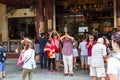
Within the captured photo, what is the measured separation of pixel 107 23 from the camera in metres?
20.1

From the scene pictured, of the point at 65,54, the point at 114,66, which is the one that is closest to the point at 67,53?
the point at 65,54

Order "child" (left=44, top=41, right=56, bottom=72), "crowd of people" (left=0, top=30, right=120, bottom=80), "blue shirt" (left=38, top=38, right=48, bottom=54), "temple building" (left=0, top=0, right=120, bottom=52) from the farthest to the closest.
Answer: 1. "temple building" (left=0, top=0, right=120, bottom=52)
2. "blue shirt" (left=38, top=38, right=48, bottom=54)
3. "child" (left=44, top=41, right=56, bottom=72)
4. "crowd of people" (left=0, top=30, right=120, bottom=80)

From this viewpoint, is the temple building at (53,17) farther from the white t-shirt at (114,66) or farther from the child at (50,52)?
the white t-shirt at (114,66)

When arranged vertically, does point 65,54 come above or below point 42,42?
below

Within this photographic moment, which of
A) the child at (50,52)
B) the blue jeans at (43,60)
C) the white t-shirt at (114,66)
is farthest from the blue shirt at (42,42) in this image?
the white t-shirt at (114,66)

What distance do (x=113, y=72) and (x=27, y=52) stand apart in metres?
6.60

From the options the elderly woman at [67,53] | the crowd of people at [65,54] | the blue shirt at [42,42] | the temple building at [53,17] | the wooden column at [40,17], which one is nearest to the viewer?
the crowd of people at [65,54]

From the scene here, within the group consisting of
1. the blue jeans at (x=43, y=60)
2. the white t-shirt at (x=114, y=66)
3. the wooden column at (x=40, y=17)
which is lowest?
the blue jeans at (x=43, y=60)

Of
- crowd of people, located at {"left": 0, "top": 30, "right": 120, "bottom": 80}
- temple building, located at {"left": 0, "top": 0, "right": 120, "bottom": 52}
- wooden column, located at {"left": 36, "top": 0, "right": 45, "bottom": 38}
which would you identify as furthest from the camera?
temple building, located at {"left": 0, "top": 0, "right": 120, "bottom": 52}

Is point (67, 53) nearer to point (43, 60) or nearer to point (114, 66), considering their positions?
point (43, 60)

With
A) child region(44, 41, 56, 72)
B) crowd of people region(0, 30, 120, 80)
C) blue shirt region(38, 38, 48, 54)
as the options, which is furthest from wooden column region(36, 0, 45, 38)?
child region(44, 41, 56, 72)

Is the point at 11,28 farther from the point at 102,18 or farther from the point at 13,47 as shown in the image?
the point at 102,18

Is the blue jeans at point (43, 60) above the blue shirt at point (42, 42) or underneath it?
underneath

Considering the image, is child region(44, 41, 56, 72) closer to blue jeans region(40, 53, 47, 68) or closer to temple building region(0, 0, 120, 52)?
blue jeans region(40, 53, 47, 68)
